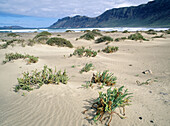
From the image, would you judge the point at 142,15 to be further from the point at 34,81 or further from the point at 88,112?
the point at 88,112

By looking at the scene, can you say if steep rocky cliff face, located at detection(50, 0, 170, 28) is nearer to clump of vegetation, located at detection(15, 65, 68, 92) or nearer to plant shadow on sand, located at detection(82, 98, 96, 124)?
clump of vegetation, located at detection(15, 65, 68, 92)

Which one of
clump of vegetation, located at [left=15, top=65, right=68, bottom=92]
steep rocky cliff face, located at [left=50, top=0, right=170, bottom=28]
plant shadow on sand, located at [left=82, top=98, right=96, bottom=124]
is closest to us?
plant shadow on sand, located at [left=82, top=98, right=96, bottom=124]

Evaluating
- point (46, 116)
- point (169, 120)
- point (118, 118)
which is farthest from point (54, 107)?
point (169, 120)

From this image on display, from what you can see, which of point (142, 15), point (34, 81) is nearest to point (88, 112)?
point (34, 81)

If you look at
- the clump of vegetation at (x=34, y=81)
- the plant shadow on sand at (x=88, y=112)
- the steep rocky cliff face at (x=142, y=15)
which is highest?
the steep rocky cliff face at (x=142, y=15)

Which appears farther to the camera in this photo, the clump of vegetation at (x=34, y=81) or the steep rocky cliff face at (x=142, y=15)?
the steep rocky cliff face at (x=142, y=15)

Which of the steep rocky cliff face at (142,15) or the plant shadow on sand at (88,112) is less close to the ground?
the steep rocky cliff face at (142,15)

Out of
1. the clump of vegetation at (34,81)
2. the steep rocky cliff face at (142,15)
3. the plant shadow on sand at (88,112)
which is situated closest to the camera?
the plant shadow on sand at (88,112)

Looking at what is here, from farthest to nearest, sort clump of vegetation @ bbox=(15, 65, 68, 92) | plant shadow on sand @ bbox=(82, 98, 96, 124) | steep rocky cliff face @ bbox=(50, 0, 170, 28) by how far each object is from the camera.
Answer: steep rocky cliff face @ bbox=(50, 0, 170, 28) < clump of vegetation @ bbox=(15, 65, 68, 92) < plant shadow on sand @ bbox=(82, 98, 96, 124)

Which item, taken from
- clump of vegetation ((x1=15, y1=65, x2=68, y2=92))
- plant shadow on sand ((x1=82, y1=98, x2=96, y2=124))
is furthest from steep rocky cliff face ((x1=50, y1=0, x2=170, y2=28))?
plant shadow on sand ((x1=82, y1=98, x2=96, y2=124))

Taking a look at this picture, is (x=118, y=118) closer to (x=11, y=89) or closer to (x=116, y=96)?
(x=116, y=96)

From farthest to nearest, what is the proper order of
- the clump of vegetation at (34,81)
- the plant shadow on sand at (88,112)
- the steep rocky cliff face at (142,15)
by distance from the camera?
the steep rocky cliff face at (142,15)
the clump of vegetation at (34,81)
the plant shadow on sand at (88,112)

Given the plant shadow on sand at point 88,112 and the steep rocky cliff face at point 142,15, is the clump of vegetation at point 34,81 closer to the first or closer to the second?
the plant shadow on sand at point 88,112

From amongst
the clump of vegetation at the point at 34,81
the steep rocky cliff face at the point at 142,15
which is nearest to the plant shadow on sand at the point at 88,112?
the clump of vegetation at the point at 34,81
